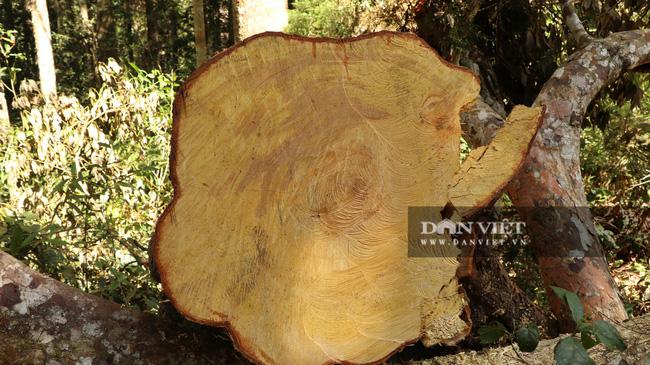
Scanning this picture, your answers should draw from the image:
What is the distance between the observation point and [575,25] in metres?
3.56

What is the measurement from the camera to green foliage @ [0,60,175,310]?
Answer: 3.12 m

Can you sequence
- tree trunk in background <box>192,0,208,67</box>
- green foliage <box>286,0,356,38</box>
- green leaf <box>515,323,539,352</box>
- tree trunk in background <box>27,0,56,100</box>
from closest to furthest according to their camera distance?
green leaf <box>515,323,539,352</box> → green foliage <box>286,0,356,38</box> → tree trunk in background <box>192,0,208,67</box> → tree trunk in background <box>27,0,56,100</box>

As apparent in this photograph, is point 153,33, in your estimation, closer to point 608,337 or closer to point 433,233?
point 433,233

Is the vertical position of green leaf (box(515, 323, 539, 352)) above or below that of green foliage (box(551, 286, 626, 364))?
below

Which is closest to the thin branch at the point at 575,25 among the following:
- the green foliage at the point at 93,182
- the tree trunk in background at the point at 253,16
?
the tree trunk in background at the point at 253,16

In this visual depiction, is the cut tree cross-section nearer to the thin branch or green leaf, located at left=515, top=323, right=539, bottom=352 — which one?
green leaf, located at left=515, top=323, right=539, bottom=352

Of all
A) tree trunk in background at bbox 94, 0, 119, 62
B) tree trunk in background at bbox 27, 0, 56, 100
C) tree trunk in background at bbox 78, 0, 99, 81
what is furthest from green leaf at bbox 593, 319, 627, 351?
tree trunk in background at bbox 78, 0, 99, 81

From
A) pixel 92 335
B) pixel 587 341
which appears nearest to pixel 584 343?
pixel 587 341

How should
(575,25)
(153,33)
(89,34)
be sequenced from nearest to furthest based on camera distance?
(575,25)
(153,33)
(89,34)

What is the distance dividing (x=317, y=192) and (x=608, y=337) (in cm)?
92

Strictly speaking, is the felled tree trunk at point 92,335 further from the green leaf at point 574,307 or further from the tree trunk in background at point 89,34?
the tree trunk in background at point 89,34

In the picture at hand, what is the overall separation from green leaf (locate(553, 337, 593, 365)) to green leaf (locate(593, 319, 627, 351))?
0.20ft

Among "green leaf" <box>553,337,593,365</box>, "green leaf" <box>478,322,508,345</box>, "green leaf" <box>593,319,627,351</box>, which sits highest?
"green leaf" <box>593,319,627,351</box>

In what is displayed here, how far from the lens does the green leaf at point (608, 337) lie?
6.13 ft
